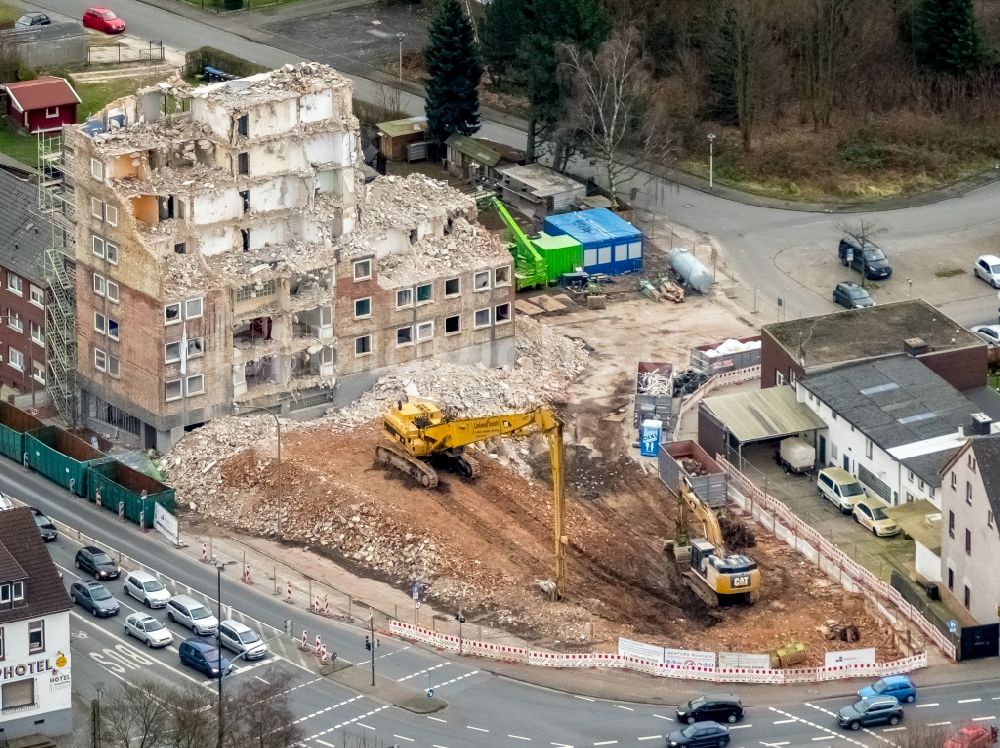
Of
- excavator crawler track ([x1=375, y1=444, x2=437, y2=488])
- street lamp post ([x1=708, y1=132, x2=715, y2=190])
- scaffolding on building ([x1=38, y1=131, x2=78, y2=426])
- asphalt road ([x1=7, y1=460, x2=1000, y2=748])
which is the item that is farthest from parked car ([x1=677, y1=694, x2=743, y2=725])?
street lamp post ([x1=708, y1=132, x2=715, y2=190])

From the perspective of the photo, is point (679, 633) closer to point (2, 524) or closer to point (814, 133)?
point (2, 524)

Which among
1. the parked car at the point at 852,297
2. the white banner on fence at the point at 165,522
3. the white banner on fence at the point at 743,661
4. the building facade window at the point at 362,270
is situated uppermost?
the building facade window at the point at 362,270

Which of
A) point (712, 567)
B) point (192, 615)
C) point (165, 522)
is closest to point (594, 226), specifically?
point (165, 522)

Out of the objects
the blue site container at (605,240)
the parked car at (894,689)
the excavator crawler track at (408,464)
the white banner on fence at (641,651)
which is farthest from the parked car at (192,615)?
the blue site container at (605,240)

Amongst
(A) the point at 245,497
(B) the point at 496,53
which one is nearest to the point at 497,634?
(A) the point at 245,497

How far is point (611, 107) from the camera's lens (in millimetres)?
186375

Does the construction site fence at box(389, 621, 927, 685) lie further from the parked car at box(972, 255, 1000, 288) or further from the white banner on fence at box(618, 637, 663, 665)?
the parked car at box(972, 255, 1000, 288)

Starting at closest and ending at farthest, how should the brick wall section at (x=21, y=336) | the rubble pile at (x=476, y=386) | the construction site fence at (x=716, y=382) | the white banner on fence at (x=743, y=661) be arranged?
the white banner on fence at (x=743, y=661) → the rubble pile at (x=476, y=386) → the brick wall section at (x=21, y=336) → the construction site fence at (x=716, y=382)

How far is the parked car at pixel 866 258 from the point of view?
17938 centimetres

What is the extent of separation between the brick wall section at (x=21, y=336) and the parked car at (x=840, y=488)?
45.4 meters

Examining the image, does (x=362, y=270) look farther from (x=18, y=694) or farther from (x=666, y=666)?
(x=18, y=694)

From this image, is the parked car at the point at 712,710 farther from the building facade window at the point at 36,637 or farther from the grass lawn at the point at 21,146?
the grass lawn at the point at 21,146

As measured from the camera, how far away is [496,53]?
19912 centimetres

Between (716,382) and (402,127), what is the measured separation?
44357mm
